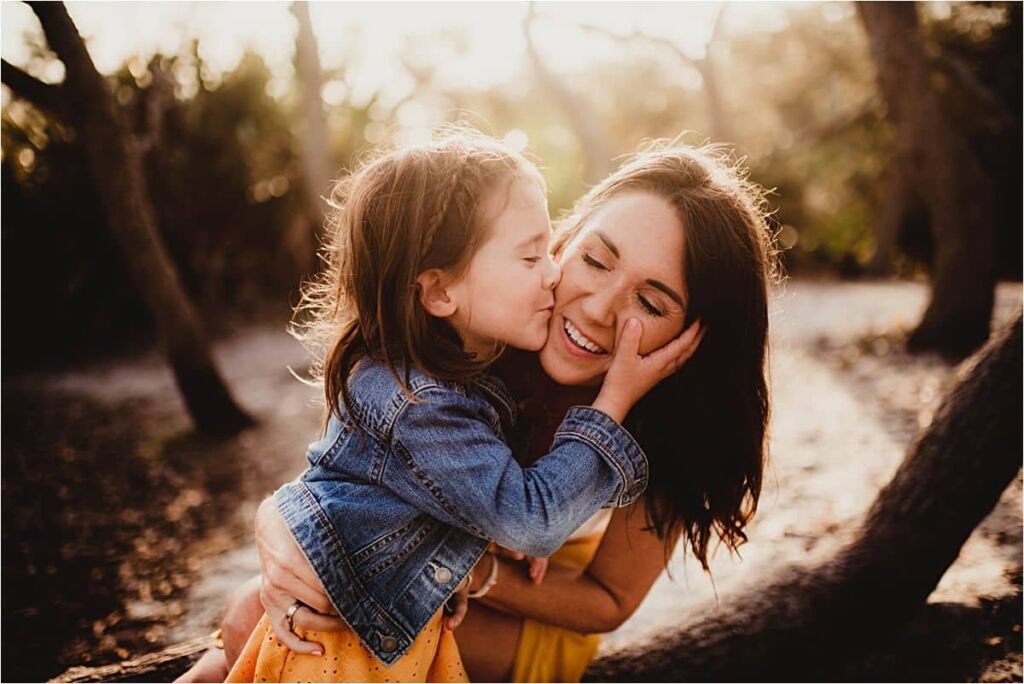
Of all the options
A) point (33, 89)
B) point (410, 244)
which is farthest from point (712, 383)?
point (33, 89)

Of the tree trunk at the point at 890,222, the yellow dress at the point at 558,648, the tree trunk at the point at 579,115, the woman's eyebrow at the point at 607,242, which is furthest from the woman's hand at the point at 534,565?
the tree trunk at the point at 890,222

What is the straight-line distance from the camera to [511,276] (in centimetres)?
193

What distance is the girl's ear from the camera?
1954 millimetres

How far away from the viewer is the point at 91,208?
814 centimetres

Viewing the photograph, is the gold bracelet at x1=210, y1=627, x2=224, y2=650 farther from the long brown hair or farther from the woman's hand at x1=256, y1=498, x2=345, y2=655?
the long brown hair


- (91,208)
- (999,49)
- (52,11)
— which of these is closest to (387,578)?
(52,11)

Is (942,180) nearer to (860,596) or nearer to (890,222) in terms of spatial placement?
(860,596)

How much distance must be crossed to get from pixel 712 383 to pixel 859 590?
86 cm

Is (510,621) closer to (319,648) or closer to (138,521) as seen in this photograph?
(319,648)

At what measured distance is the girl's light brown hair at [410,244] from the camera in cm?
188

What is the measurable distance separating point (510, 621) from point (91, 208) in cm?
777

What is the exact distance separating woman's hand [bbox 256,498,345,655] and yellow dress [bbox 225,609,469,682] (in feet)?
0.11

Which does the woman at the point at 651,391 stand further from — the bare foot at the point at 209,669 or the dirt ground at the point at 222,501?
the dirt ground at the point at 222,501

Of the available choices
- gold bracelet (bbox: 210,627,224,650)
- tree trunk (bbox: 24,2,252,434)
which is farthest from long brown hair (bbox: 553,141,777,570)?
tree trunk (bbox: 24,2,252,434)
